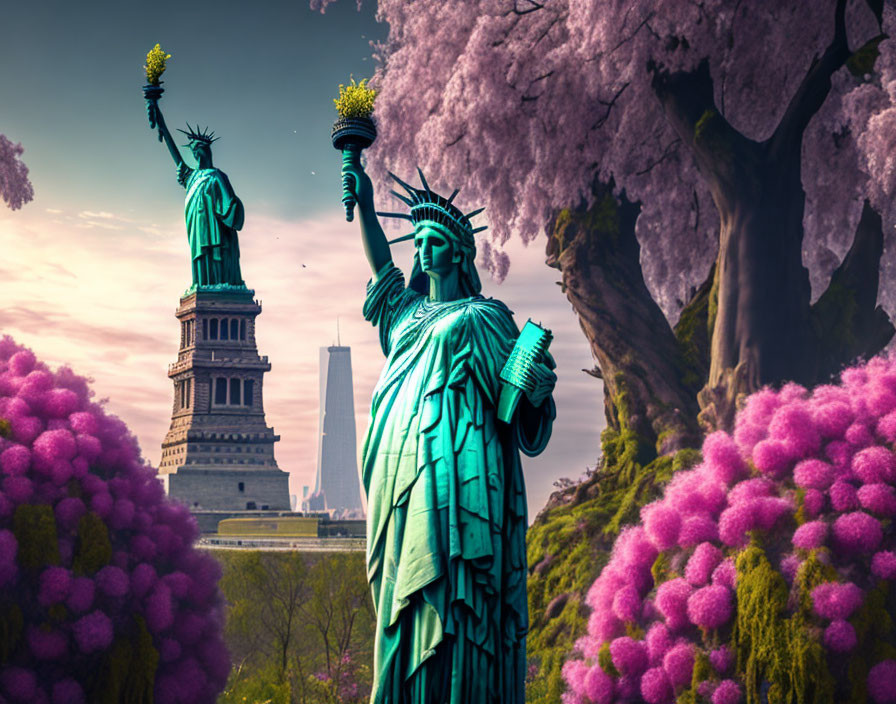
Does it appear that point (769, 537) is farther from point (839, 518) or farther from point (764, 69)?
point (764, 69)

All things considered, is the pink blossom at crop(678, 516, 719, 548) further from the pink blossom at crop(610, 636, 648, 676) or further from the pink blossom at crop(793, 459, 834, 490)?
the pink blossom at crop(610, 636, 648, 676)

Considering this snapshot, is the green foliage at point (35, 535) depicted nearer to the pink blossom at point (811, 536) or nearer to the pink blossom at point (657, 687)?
the pink blossom at point (657, 687)

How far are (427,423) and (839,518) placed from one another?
23.7ft

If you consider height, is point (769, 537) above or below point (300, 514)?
below

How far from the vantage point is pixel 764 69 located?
1856 cm

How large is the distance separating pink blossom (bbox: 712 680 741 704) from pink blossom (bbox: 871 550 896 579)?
1.94 metres

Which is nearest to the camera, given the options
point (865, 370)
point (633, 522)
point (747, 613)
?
point (747, 613)

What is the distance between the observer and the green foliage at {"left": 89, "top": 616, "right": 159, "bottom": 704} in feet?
42.8

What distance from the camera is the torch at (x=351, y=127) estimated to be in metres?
7.37

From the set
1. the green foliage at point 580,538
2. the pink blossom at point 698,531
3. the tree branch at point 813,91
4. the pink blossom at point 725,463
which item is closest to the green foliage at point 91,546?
the green foliage at point 580,538

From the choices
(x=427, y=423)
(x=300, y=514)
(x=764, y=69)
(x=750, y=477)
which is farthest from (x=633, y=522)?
(x=300, y=514)

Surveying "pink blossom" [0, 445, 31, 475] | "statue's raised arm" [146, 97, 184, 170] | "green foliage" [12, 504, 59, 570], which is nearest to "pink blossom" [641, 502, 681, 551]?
"green foliage" [12, 504, 59, 570]

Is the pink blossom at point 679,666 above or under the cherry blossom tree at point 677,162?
under

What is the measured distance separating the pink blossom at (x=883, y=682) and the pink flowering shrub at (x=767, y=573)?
11 mm
